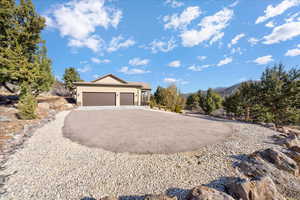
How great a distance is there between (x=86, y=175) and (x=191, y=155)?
9.63 feet

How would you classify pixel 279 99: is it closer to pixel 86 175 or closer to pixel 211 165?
pixel 211 165

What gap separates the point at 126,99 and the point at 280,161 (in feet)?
53.0

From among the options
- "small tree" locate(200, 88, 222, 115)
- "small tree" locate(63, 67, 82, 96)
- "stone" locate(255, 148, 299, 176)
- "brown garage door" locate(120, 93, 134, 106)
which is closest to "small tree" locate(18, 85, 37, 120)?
"brown garage door" locate(120, 93, 134, 106)

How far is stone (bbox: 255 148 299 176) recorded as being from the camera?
9.26 feet

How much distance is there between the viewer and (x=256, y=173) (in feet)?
8.82

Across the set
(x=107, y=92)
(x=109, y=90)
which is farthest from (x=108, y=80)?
(x=107, y=92)

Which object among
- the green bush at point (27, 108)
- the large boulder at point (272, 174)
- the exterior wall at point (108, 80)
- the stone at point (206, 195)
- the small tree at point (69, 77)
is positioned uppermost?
the small tree at point (69, 77)

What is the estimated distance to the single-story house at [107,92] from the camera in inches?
607

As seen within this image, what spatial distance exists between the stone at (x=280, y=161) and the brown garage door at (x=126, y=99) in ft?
51.5

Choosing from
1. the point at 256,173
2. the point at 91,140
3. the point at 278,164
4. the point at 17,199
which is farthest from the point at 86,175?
the point at 278,164

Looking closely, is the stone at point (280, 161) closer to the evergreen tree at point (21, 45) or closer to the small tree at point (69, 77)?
the evergreen tree at point (21, 45)

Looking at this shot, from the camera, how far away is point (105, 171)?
9.07ft

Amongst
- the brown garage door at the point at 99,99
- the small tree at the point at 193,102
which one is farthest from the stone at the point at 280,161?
the small tree at the point at 193,102

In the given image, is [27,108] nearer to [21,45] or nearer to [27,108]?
[27,108]
